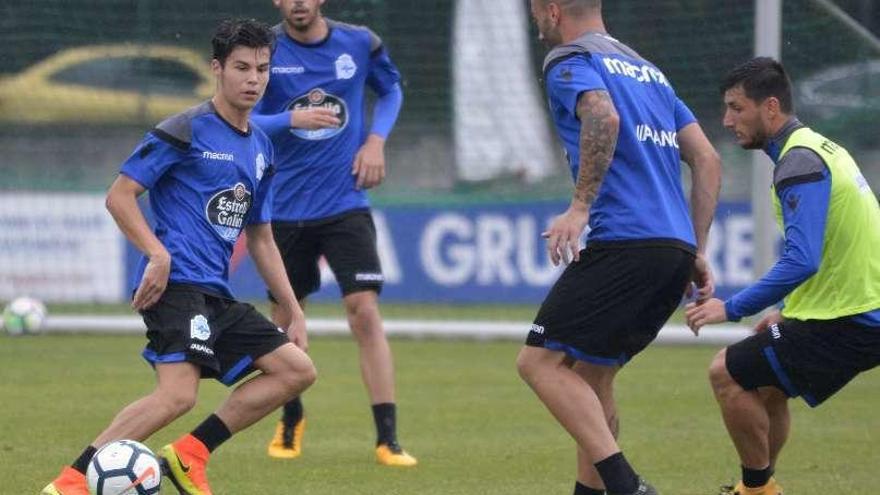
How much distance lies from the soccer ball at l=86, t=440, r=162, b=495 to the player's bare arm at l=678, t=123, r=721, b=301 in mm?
2197

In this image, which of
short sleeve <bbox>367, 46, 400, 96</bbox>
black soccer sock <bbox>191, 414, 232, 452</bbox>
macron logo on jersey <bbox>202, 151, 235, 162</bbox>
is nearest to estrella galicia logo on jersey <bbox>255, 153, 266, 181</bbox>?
macron logo on jersey <bbox>202, 151, 235, 162</bbox>

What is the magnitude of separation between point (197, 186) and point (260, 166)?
344 mm

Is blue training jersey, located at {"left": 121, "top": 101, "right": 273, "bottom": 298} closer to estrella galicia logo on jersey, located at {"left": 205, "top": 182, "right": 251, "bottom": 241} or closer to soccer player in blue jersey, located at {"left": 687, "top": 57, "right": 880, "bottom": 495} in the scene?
estrella galicia logo on jersey, located at {"left": 205, "top": 182, "right": 251, "bottom": 241}

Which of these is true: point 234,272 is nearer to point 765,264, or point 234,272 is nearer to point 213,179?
point 765,264

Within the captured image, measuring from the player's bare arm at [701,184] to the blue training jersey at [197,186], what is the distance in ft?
5.74

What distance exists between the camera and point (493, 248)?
15391 mm

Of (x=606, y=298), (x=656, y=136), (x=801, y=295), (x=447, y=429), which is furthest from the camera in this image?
(x=447, y=429)

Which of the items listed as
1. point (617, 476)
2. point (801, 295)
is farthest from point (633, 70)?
point (617, 476)

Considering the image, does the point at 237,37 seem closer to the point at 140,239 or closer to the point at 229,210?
the point at 229,210

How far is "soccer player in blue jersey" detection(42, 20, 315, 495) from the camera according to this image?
21.2 ft

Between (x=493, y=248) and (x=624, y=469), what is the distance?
365 inches

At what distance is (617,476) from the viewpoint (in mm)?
6129

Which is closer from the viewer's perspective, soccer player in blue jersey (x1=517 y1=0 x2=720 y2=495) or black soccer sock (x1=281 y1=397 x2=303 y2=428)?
soccer player in blue jersey (x1=517 y1=0 x2=720 y2=495)

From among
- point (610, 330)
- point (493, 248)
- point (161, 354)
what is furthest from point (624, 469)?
point (493, 248)
